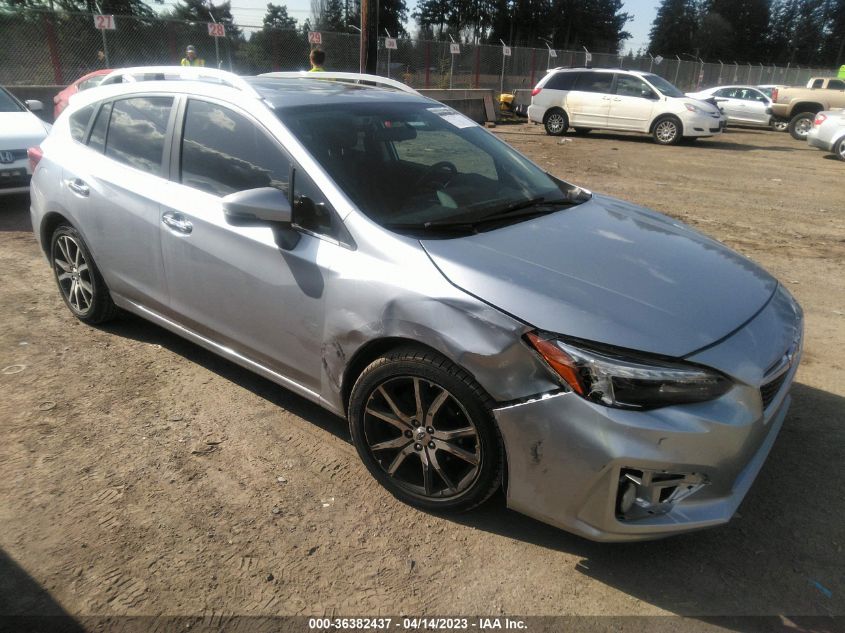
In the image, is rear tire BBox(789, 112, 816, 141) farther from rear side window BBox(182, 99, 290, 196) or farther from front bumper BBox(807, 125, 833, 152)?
rear side window BBox(182, 99, 290, 196)

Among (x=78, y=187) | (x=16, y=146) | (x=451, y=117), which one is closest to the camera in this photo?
(x=451, y=117)

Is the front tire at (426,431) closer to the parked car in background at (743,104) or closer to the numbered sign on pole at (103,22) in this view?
the numbered sign on pole at (103,22)

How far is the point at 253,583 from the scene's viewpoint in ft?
8.08

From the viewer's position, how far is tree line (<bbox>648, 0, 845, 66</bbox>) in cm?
7594

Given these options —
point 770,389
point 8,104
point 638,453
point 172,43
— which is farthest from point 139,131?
point 172,43

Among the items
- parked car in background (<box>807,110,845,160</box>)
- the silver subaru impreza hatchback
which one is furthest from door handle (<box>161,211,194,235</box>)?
parked car in background (<box>807,110,845,160</box>)

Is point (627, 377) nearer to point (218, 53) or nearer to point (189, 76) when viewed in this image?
point (189, 76)

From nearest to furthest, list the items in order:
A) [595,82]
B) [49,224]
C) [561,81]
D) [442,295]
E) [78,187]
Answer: [442,295] < [78,187] < [49,224] < [595,82] < [561,81]

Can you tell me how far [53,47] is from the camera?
16.5 metres

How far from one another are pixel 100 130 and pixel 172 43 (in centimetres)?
1647

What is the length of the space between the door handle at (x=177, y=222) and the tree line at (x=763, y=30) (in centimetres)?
8375

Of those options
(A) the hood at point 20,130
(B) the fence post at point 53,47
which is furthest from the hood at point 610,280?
(B) the fence post at point 53,47

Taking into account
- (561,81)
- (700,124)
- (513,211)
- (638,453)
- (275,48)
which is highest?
(275,48)

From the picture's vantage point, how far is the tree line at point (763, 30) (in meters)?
75.9
